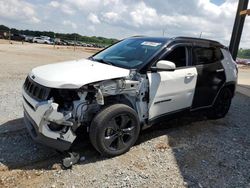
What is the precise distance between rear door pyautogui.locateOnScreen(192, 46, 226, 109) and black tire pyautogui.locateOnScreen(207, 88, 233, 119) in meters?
0.30

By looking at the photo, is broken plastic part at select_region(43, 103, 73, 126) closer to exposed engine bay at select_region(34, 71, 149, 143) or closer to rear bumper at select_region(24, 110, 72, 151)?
exposed engine bay at select_region(34, 71, 149, 143)

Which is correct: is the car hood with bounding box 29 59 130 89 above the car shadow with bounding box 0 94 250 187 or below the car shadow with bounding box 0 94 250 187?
above

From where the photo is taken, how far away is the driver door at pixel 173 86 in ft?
14.7

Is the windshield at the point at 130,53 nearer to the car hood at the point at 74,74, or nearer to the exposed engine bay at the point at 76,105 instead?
the car hood at the point at 74,74

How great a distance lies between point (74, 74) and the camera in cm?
385

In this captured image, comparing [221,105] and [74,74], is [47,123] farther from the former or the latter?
[221,105]

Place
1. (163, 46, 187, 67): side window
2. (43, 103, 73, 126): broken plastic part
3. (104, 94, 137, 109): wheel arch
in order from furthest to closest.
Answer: (163, 46, 187, 67): side window, (104, 94, 137, 109): wheel arch, (43, 103, 73, 126): broken plastic part

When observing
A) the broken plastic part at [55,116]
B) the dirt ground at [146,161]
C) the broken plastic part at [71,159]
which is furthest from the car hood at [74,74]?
the dirt ground at [146,161]

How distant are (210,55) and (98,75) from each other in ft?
9.37

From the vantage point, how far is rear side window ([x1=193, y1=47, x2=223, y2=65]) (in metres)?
5.32

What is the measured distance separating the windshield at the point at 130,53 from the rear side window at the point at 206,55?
0.87m

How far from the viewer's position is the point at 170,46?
A: 4836 mm

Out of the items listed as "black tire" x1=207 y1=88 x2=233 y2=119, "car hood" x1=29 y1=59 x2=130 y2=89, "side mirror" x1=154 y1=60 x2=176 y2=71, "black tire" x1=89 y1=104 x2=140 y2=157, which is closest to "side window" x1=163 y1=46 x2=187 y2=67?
"side mirror" x1=154 y1=60 x2=176 y2=71

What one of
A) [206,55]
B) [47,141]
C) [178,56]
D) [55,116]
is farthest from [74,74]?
[206,55]
